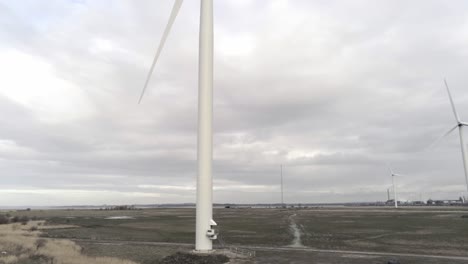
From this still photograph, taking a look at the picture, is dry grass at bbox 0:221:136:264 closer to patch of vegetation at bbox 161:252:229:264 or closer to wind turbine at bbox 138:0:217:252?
patch of vegetation at bbox 161:252:229:264

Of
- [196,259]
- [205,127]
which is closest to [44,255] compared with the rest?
[196,259]

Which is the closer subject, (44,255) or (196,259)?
(196,259)

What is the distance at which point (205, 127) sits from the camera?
33.9 m

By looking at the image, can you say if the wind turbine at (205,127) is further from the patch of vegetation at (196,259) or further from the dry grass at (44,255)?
the dry grass at (44,255)

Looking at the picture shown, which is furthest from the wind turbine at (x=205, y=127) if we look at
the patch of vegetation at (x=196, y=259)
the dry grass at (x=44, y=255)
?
the dry grass at (x=44, y=255)

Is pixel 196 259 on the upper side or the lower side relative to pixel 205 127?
lower

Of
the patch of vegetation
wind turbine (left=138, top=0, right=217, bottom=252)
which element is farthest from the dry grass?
wind turbine (left=138, top=0, right=217, bottom=252)

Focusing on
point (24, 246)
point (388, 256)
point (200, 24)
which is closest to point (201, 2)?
point (200, 24)

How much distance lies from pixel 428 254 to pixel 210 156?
68.1 feet

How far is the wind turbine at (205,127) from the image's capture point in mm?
33438

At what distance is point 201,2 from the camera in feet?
117

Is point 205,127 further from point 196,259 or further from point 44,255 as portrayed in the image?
point 44,255

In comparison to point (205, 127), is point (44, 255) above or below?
below

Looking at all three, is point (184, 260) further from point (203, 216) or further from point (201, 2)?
point (201, 2)
